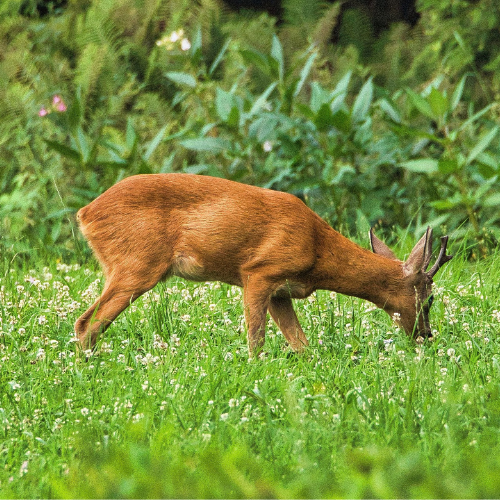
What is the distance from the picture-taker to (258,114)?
722 cm

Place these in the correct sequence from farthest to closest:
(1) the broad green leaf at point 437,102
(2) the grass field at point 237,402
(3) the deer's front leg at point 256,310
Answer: (1) the broad green leaf at point 437,102
(3) the deer's front leg at point 256,310
(2) the grass field at point 237,402

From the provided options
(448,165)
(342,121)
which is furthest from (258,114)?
(448,165)

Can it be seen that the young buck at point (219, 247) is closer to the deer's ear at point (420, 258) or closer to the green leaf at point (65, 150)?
the deer's ear at point (420, 258)

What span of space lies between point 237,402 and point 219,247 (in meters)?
1.35

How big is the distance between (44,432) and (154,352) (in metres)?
1.11

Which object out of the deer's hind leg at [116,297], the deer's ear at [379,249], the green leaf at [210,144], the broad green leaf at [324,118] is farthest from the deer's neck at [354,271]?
the green leaf at [210,144]

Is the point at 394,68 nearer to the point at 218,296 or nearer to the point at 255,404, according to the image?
the point at 218,296

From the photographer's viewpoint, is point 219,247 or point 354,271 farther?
point 354,271

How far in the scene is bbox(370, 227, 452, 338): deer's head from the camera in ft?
16.3

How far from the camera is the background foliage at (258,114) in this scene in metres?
7.00

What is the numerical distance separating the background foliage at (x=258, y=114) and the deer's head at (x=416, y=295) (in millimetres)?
1452

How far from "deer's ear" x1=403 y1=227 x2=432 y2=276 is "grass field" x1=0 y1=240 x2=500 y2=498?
0.37 meters

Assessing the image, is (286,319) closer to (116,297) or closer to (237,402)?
(116,297)

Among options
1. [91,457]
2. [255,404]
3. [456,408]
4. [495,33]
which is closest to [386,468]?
[91,457]
